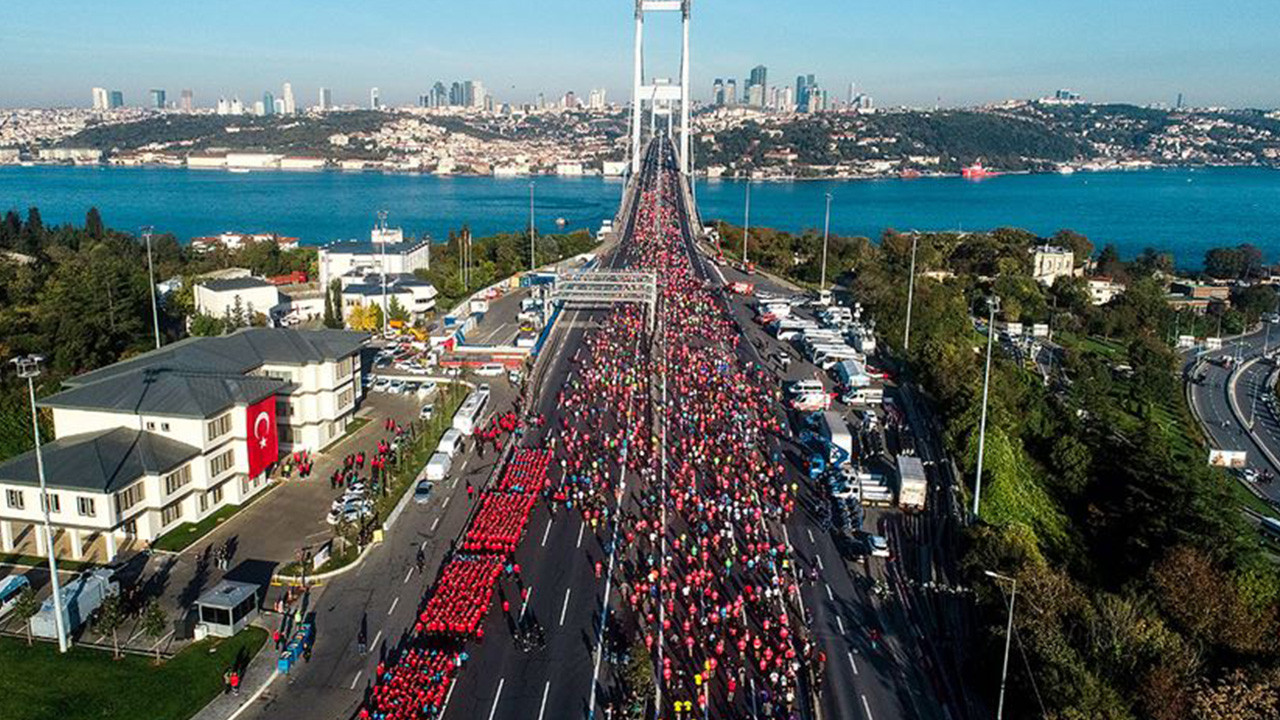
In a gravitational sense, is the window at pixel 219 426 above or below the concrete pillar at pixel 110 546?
above

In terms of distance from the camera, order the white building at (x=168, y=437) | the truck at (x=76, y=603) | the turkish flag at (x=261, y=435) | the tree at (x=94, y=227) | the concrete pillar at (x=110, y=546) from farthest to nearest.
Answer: the tree at (x=94, y=227), the turkish flag at (x=261, y=435), the concrete pillar at (x=110, y=546), the white building at (x=168, y=437), the truck at (x=76, y=603)

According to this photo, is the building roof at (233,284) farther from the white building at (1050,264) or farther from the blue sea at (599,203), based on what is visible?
the blue sea at (599,203)

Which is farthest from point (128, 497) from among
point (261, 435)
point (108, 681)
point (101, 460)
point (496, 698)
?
point (496, 698)

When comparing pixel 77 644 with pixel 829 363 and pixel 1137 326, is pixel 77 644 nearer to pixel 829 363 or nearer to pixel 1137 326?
pixel 829 363

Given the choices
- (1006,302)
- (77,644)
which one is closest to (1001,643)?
(77,644)

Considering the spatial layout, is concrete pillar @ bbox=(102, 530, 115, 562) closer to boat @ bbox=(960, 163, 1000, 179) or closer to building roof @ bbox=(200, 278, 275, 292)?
building roof @ bbox=(200, 278, 275, 292)

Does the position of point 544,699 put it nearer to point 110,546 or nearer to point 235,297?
point 110,546

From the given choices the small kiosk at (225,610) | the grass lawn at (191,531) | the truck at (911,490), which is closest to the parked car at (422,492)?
the grass lawn at (191,531)

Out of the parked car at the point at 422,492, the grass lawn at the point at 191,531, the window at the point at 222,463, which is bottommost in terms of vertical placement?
the grass lawn at the point at 191,531
